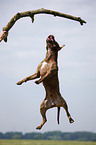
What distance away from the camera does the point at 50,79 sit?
19.7ft

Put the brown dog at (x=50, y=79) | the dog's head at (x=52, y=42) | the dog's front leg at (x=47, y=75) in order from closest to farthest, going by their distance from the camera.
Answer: the dog's front leg at (x=47, y=75) → the brown dog at (x=50, y=79) → the dog's head at (x=52, y=42)

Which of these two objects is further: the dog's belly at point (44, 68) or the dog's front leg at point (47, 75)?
the dog's belly at point (44, 68)

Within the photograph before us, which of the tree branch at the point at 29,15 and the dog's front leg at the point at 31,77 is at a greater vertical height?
the tree branch at the point at 29,15

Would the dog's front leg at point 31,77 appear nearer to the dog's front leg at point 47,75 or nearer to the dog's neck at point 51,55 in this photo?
the dog's front leg at point 47,75

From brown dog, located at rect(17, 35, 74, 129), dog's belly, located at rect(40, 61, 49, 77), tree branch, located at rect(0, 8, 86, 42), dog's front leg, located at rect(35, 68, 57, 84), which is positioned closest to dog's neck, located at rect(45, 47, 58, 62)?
brown dog, located at rect(17, 35, 74, 129)

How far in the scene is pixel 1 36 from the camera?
244 inches

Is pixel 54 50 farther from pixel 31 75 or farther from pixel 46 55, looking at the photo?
pixel 31 75

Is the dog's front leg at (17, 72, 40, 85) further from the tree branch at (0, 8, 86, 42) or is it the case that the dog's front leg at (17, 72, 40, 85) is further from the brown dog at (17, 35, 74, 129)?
the tree branch at (0, 8, 86, 42)

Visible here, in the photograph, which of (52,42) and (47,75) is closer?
(47,75)

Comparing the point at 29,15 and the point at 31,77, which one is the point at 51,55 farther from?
the point at 29,15

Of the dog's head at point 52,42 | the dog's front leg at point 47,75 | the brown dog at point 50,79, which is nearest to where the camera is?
the dog's front leg at point 47,75

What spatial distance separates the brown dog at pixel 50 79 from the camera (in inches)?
237

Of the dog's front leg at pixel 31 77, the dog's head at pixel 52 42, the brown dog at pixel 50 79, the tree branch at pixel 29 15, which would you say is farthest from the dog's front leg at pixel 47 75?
the tree branch at pixel 29 15

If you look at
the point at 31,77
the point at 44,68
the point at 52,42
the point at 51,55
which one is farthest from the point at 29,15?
the point at 31,77
